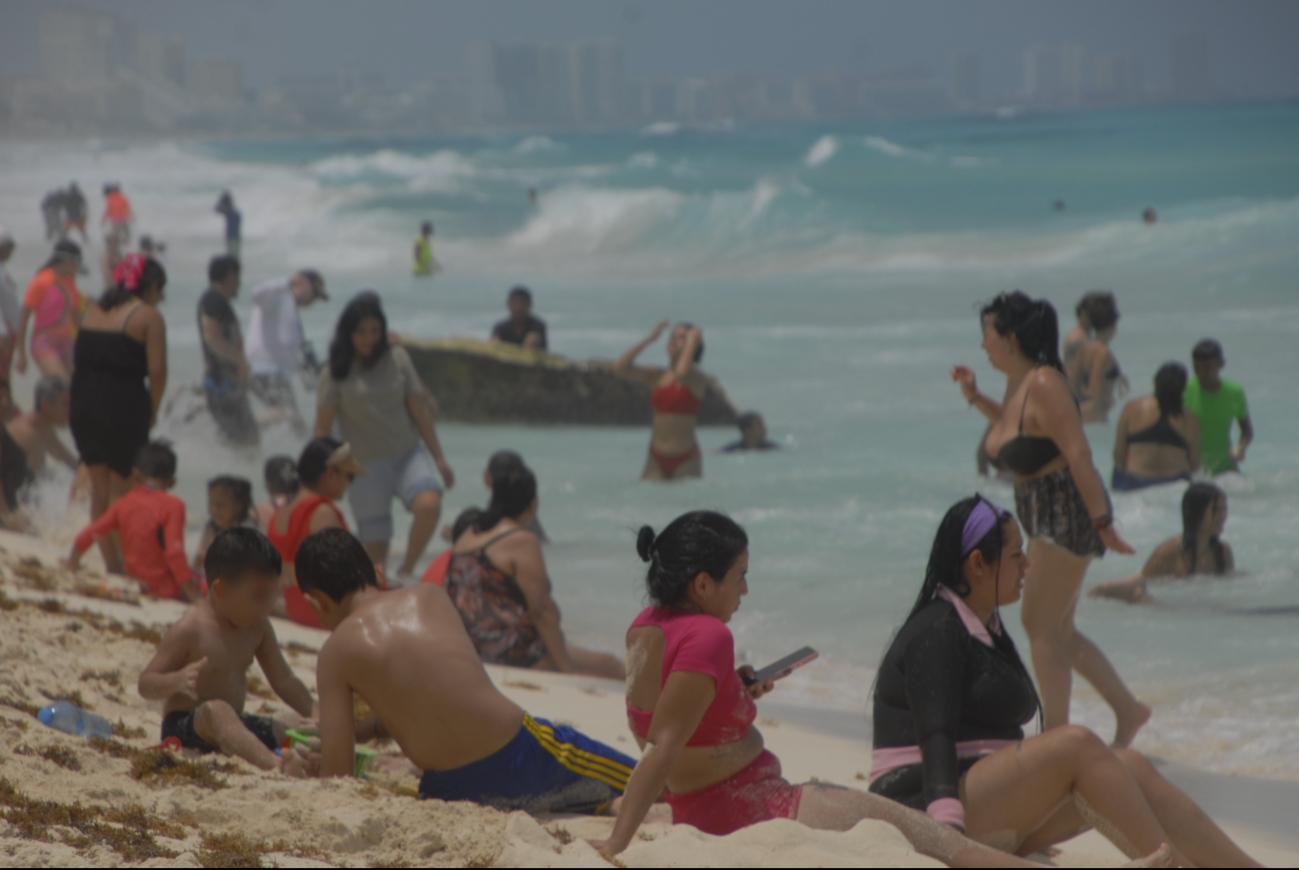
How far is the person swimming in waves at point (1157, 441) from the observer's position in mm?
7543

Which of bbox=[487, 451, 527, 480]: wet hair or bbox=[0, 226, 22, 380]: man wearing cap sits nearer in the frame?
bbox=[487, 451, 527, 480]: wet hair

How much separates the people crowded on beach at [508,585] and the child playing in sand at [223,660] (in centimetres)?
130

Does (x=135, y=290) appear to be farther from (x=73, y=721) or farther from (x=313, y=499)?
(x=73, y=721)

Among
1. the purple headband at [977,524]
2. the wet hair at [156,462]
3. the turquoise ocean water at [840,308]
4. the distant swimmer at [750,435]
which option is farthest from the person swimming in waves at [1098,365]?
the wet hair at [156,462]

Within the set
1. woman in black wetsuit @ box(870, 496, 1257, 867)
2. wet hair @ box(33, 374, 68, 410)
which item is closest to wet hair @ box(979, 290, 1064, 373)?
woman in black wetsuit @ box(870, 496, 1257, 867)

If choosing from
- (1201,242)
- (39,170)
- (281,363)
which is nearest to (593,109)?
(39,170)

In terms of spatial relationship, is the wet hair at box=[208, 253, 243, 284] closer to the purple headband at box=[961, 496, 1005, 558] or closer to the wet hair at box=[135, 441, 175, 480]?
the wet hair at box=[135, 441, 175, 480]

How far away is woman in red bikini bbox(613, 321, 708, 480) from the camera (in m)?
9.01

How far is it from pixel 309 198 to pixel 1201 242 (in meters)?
30.3

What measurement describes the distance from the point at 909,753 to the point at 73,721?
2557 millimetres

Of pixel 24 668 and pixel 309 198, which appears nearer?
pixel 24 668

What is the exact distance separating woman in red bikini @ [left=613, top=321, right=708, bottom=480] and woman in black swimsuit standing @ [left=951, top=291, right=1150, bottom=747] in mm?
4508

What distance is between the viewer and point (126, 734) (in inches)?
160

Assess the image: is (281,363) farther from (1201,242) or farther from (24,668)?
(1201,242)
